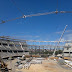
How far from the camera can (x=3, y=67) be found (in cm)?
2014

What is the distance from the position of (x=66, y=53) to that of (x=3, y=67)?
60.3 metres

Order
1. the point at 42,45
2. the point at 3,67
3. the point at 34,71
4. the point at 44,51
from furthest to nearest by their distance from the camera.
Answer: the point at 44,51 → the point at 42,45 → the point at 34,71 → the point at 3,67

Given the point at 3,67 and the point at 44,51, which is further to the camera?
the point at 44,51

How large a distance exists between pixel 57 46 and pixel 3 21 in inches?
2466

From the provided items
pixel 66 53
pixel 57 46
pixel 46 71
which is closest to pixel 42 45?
pixel 57 46

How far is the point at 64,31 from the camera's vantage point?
85.1 meters

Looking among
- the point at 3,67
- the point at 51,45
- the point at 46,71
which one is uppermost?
the point at 51,45

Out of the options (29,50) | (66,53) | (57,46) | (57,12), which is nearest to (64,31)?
(57,46)

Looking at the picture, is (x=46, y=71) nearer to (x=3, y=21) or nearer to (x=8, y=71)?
(x=8, y=71)

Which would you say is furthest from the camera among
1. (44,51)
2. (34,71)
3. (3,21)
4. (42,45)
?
(44,51)

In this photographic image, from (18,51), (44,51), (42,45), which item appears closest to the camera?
(18,51)

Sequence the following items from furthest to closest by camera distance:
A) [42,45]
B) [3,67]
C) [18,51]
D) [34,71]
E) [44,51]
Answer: [44,51] < [42,45] < [18,51] < [34,71] < [3,67]

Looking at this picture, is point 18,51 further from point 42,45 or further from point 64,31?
point 64,31

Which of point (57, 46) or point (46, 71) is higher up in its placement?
point (57, 46)
